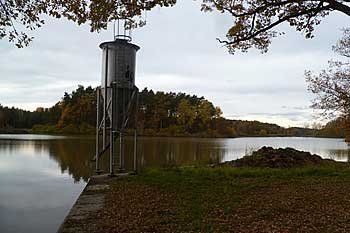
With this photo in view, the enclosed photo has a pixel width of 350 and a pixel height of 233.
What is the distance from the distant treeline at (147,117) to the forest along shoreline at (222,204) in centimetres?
5100

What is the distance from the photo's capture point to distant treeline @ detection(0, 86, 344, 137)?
211ft

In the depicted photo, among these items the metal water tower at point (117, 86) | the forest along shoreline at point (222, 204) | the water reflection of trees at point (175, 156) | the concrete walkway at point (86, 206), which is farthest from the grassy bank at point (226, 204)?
the water reflection of trees at point (175, 156)

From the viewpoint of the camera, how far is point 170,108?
71.6 meters

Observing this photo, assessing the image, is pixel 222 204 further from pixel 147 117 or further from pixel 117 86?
pixel 147 117

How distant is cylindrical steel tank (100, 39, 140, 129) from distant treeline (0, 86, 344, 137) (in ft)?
158

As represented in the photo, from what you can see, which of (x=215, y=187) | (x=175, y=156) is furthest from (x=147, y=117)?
(x=215, y=187)

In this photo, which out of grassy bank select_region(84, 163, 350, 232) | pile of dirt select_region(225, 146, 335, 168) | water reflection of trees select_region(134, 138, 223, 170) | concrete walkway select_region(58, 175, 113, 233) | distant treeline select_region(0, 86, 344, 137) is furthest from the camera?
distant treeline select_region(0, 86, 344, 137)

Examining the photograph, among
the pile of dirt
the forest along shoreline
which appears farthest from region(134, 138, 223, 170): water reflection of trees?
the forest along shoreline

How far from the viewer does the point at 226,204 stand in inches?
278

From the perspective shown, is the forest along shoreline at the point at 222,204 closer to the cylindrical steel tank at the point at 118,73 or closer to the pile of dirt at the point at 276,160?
the cylindrical steel tank at the point at 118,73

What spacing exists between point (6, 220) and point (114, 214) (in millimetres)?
3044

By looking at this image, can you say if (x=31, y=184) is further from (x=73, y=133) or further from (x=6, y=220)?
(x=73, y=133)

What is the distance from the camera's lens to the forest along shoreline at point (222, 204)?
18.3 ft

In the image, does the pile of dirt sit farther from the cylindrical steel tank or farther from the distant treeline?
the distant treeline
